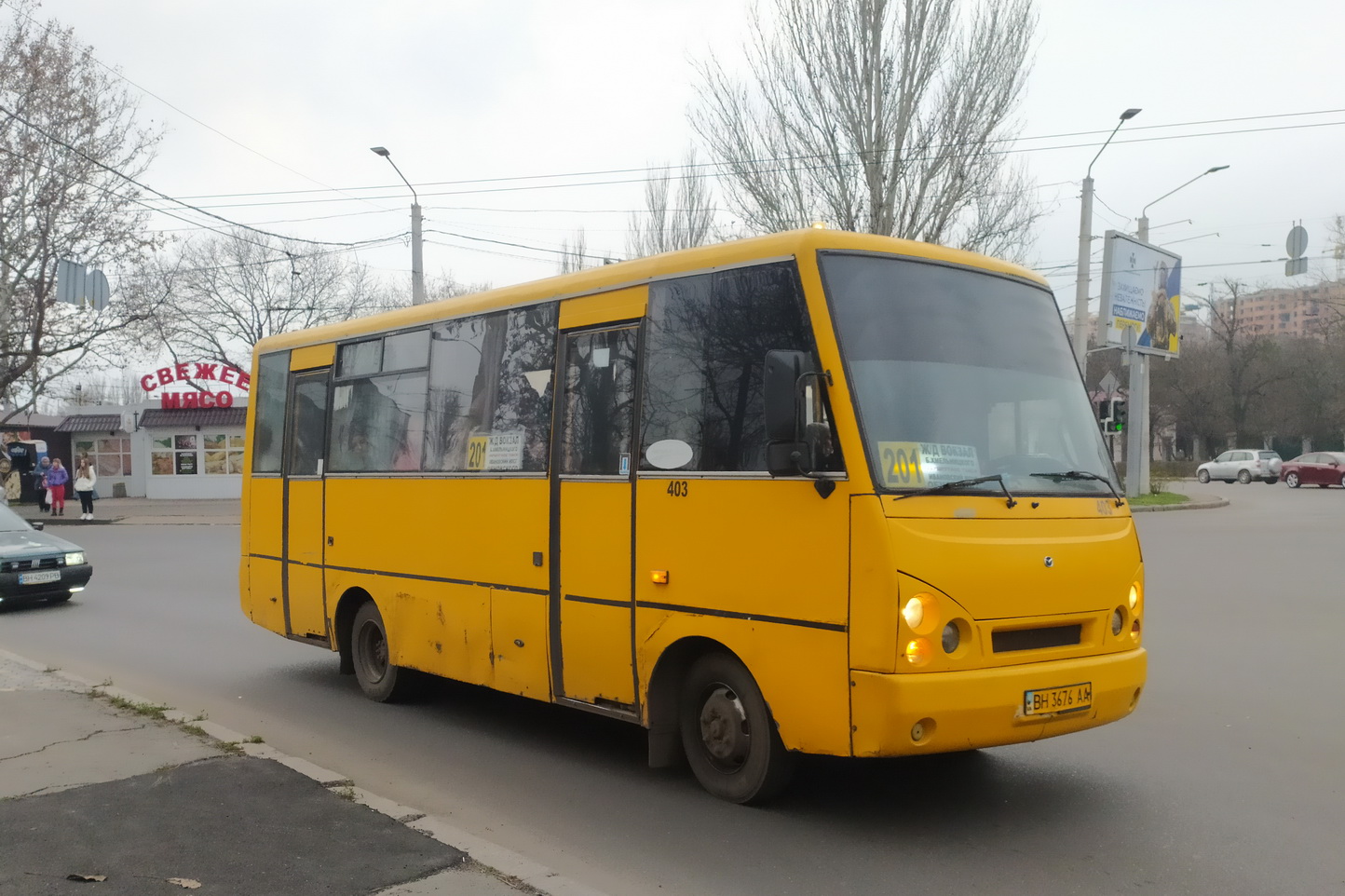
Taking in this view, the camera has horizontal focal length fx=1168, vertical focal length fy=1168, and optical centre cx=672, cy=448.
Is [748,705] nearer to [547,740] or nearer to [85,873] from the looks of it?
[547,740]

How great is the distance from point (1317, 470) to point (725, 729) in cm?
5231

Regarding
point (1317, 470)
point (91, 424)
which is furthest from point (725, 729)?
point (1317, 470)

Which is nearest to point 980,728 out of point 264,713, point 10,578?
point 264,713

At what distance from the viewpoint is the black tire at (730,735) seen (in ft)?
18.6

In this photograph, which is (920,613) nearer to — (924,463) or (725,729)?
(924,463)

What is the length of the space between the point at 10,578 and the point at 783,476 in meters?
12.8

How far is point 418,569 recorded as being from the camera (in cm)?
823

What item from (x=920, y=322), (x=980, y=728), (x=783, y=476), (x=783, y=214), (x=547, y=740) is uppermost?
(x=783, y=214)

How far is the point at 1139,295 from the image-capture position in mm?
37656

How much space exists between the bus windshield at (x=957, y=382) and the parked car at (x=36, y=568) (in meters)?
13.1

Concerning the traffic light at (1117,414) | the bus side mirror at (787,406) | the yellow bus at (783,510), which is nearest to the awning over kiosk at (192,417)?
the traffic light at (1117,414)

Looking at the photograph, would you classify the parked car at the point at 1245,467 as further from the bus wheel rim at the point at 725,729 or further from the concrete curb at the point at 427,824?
the concrete curb at the point at 427,824

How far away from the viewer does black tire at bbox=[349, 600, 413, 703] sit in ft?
28.5

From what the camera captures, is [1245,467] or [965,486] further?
[1245,467]
